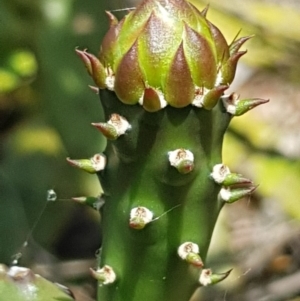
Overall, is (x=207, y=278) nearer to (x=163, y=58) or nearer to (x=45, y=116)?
(x=163, y=58)

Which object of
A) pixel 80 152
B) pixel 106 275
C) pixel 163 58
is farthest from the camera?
pixel 80 152

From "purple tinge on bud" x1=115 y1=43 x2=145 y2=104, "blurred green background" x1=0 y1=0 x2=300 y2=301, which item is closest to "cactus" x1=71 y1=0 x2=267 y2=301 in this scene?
"purple tinge on bud" x1=115 y1=43 x2=145 y2=104

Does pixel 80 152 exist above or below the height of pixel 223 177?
below

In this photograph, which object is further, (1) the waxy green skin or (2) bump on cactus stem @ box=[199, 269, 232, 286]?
(2) bump on cactus stem @ box=[199, 269, 232, 286]

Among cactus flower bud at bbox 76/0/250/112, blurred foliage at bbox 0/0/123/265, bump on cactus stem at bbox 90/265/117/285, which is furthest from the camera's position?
blurred foliage at bbox 0/0/123/265

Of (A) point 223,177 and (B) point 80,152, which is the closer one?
(A) point 223,177

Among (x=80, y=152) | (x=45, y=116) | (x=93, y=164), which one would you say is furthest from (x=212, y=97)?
Answer: (x=45, y=116)

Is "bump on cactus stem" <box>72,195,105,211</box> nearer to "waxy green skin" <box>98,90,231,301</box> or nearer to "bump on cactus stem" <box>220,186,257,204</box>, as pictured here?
"waxy green skin" <box>98,90,231,301</box>
